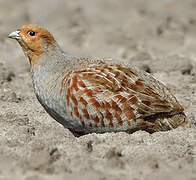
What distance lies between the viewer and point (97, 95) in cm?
538

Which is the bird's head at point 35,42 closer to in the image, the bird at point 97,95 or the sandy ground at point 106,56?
the bird at point 97,95

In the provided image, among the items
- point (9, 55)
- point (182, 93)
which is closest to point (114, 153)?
point (182, 93)

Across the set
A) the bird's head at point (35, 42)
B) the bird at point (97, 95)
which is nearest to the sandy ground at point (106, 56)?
the bird at point (97, 95)

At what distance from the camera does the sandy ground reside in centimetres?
441

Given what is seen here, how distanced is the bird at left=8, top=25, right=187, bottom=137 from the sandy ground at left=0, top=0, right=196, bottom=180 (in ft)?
0.66

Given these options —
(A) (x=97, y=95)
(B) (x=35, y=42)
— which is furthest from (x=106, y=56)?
(A) (x=97, y=95)

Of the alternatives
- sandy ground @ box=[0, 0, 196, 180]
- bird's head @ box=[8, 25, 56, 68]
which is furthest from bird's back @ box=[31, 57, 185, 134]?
bird's head @ box=[8, 25, 56, 68]

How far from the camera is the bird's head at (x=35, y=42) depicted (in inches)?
231

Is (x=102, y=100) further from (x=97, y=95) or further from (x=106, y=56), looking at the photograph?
(x=106, y=56)

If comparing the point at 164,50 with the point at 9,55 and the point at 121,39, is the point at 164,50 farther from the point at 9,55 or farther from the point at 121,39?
the point at 9,55

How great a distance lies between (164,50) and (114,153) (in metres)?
6.50

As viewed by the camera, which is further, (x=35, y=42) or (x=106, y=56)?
→ (x=106, y=56)

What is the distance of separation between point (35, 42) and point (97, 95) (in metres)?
1.05

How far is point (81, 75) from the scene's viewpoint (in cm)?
548
